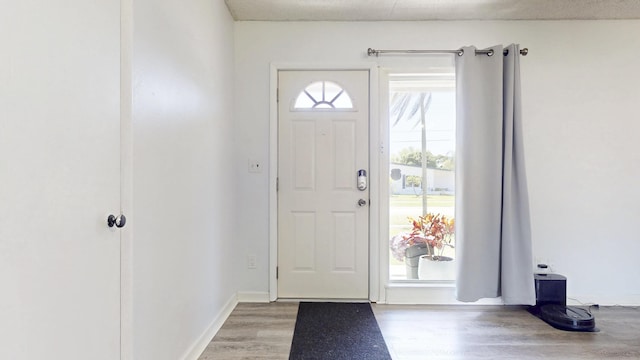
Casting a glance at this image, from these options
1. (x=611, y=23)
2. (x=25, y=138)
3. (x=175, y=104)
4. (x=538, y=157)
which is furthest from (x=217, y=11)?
(x=611, y=23)

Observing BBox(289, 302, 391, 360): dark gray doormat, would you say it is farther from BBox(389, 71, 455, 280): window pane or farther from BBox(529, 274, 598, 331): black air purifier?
BBox(529, 274, 598, 331): black air purifier

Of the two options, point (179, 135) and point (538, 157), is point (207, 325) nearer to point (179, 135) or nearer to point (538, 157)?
point (179, 135)

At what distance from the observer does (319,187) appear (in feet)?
10.2

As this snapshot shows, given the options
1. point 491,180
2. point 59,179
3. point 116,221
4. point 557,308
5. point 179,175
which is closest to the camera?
point 59,179

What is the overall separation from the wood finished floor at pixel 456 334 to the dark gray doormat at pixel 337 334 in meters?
0.06

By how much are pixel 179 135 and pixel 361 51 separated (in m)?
1.84

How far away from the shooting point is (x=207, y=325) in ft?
7.63

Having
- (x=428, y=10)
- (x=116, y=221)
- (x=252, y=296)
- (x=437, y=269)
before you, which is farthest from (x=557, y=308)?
(x=116, y=221)

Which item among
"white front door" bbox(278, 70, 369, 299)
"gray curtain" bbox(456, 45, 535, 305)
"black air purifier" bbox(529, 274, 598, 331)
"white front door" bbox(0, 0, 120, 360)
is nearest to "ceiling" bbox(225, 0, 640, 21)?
"gray curtain" bbox(456, 45, 535, 305)

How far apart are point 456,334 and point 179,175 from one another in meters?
2.09

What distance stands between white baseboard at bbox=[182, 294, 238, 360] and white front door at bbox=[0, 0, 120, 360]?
0.84 meters

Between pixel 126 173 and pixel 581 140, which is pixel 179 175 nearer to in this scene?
pixel 126 173

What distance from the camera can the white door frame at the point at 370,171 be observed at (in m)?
3.06

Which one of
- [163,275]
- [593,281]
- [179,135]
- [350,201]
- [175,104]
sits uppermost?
[175,104]
